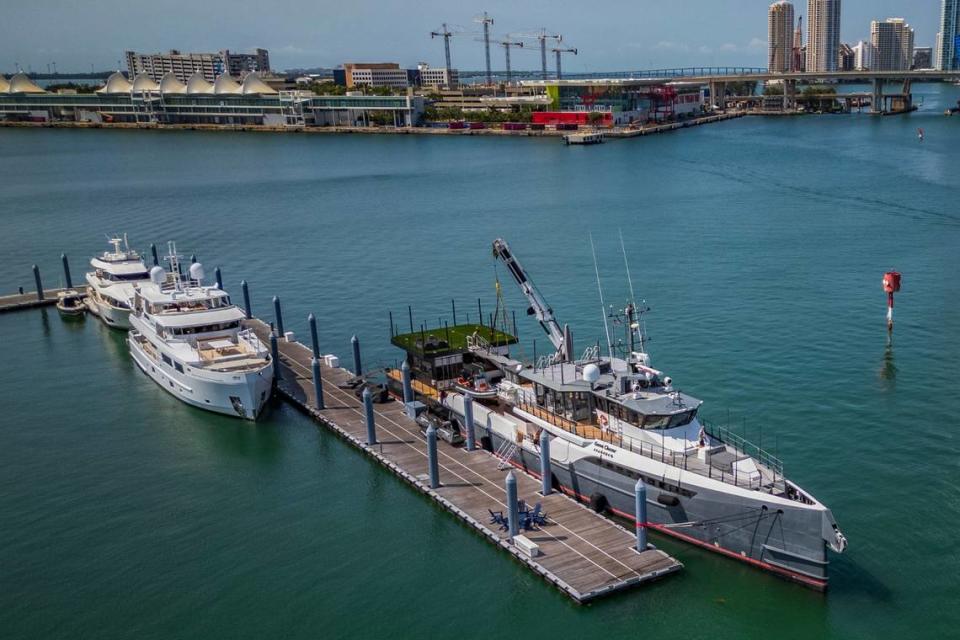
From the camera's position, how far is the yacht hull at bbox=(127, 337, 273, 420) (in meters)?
43.2

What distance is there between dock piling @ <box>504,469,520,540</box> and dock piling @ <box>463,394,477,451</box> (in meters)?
6.89

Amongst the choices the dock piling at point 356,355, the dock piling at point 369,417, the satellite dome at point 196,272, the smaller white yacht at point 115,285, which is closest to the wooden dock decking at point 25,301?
the smaller white yacht at point 115,285

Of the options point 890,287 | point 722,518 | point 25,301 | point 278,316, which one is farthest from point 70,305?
point 890,287

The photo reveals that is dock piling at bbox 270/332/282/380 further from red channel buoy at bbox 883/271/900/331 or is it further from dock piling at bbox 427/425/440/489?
red channel buoy at bbox 883/271/900/331

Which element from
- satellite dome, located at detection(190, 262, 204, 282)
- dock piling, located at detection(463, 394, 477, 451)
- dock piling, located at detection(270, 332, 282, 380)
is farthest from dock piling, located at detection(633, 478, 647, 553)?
satellite dome, located at detection(190, 262, 204, 282)

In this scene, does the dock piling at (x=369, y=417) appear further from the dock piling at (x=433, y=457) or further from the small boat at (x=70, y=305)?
the small boat at (x=70, y=305)

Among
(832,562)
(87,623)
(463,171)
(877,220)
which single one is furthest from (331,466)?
(463,171)

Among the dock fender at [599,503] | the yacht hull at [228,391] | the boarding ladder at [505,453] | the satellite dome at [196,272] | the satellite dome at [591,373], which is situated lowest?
the dock fender at [599,503]

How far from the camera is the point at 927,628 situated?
85.3 feet

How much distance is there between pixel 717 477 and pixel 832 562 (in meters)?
4.59

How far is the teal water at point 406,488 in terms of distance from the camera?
2808cm

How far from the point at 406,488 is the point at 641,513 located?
37.4 feet

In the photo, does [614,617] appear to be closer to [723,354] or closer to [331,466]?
[331,466]

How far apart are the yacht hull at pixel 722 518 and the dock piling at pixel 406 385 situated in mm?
9595
